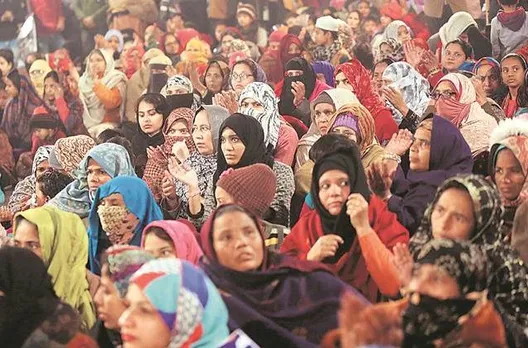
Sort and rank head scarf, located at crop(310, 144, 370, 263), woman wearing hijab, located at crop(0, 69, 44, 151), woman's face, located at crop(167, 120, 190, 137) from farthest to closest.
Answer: woman wearing hijab, located at crop(0, 69, 44, 151) → woman's face, located at crop(167, 120, 190, 137) → head scarf, located at crop(310, 144, 370, 263)

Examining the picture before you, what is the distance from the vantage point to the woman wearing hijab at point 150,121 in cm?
940

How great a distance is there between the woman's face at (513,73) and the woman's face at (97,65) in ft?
15.5

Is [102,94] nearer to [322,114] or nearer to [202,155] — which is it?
[322,114]

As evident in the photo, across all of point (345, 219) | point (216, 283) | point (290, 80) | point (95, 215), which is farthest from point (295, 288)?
point (290, 80)

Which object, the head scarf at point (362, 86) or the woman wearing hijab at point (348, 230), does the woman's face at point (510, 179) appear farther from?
the head scarf at point (362, 86)

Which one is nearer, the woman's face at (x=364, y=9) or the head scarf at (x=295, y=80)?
the head scarf at (x=295, y=80)

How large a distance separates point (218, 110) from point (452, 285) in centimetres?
419

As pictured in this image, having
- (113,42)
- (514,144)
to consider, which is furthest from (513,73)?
(113,42)

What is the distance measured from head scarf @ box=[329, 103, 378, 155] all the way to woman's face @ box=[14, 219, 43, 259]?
6.93 ft

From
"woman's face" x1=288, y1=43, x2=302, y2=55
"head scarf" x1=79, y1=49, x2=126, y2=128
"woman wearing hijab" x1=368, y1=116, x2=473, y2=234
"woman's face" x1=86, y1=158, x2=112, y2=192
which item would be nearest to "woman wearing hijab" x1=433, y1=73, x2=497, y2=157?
"woman wearing hijab" x1=368, y1=116, x2=473, y2=234

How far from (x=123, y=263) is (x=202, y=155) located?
3.03 m

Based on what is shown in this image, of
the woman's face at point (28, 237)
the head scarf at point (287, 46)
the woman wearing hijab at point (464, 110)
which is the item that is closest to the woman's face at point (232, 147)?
the woman wearing hijab at point (464, 110)

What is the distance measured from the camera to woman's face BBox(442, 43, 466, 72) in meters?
11.4

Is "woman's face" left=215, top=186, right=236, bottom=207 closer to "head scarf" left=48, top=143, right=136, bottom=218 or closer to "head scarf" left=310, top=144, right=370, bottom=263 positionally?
"head scarf" left=310, top=144, right=370, bottom=263
